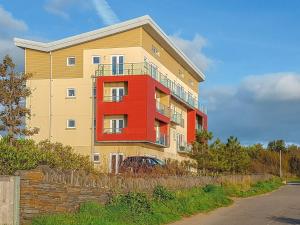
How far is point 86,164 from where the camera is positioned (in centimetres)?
2419

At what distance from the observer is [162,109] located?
54875 millimetres

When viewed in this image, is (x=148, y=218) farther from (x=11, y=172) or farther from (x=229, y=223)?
A: (x=11, y=172)

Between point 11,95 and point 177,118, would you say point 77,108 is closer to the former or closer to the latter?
point 177,118

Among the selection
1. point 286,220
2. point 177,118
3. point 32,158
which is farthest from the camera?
point 177,118

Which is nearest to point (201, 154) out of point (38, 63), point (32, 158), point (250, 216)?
point (38, 63)

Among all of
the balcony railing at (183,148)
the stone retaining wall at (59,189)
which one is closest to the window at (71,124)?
the balcony railing at (183,148)

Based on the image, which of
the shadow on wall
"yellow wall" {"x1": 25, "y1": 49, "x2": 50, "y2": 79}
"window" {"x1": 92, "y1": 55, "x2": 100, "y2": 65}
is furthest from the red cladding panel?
the shadow on wall

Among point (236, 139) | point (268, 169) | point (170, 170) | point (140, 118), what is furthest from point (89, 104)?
point (268, 169)

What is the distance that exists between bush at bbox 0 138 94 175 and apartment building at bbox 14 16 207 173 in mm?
24366

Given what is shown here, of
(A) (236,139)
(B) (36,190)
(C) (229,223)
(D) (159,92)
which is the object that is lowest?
(C) (229,223)

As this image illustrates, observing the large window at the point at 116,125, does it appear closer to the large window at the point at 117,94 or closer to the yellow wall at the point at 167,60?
the large window at the point at 117,94

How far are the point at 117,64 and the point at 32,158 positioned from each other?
107 ft

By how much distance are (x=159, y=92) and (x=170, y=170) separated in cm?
2854

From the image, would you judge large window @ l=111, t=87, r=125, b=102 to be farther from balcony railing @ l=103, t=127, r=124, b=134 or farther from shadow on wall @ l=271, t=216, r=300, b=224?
shadow on wall @ l=271, t=216, r=300, b=224
